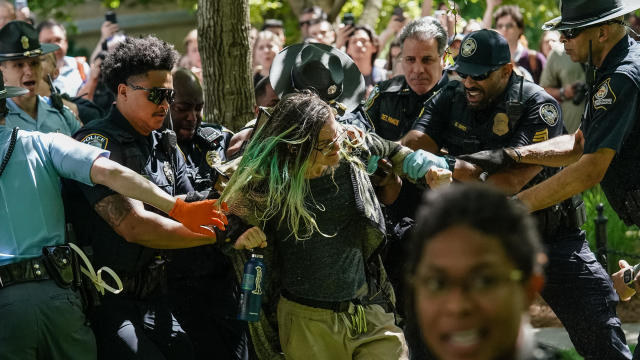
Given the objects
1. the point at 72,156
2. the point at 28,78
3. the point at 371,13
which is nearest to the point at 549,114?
the point at 72,156

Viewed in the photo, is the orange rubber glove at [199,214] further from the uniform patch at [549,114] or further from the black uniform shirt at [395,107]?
the black uniform shirt at [395,107]

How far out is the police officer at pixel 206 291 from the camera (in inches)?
202

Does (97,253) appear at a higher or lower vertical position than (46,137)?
lower

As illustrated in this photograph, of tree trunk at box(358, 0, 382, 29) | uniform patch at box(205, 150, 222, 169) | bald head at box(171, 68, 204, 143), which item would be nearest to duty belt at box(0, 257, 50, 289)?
uniform patch at box(205, 150, 222, 169)

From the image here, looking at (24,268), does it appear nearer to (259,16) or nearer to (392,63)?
(392,63)

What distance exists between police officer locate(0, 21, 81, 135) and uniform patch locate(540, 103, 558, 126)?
319cm

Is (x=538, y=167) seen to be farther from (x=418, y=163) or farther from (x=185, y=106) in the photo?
(x=185, y=106)

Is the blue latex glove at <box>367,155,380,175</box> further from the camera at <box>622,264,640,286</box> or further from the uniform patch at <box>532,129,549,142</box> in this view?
the camera at <box>622,264,640,286</box>

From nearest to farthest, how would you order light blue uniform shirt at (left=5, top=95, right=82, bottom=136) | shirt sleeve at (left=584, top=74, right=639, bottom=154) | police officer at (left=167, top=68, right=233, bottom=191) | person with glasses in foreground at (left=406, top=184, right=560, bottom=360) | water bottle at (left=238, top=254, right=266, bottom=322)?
person with glasses in foreground at (left=406, top=184, right=560, bottom=360) → water bottle at (left=238, top=254, right=266, bottom=322) → shirt sleeve at (left=584, top=74, right=639, bottom=154) → police officer at (left=167, top=68, right=233, bottom=191) → light blue uniform shirt at (left=5, top=95, right=82, bottom=136)

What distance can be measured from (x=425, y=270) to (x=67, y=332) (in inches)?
91.6

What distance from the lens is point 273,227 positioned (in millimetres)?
4363

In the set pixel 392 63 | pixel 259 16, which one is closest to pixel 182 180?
pixel 392 63

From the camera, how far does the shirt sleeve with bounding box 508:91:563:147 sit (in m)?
4.99

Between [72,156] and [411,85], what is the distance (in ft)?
9.24
